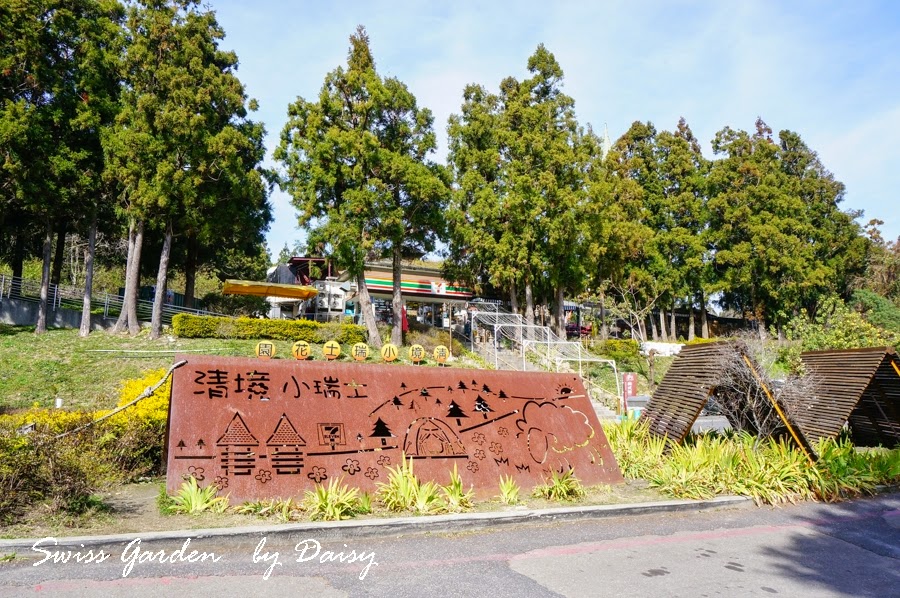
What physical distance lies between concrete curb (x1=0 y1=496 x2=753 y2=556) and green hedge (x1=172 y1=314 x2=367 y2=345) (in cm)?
1953

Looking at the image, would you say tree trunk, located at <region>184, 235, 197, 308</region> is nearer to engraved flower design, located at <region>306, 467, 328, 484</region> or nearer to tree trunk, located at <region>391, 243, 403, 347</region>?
tree trunk, located at <region>391, 243, 403, 347</region>

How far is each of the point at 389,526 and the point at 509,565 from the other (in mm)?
1532

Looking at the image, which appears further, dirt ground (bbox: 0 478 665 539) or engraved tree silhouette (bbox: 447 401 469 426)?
engraved tree silhouette (bbox: 447 401 469 426)

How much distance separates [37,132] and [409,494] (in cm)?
2272

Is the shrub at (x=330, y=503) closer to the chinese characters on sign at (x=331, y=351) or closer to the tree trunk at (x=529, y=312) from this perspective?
the chinese characters on sign at (x=331, y=351)

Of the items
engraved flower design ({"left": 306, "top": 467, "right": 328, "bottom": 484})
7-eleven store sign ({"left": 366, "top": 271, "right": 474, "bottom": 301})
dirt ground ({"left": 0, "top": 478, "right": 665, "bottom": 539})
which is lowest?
dirt ground ({"left": 0, "top": 478, "right": 665, "bottom": 539})

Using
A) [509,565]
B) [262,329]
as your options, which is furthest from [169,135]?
[509,565]

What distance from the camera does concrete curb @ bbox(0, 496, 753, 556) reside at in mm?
5809

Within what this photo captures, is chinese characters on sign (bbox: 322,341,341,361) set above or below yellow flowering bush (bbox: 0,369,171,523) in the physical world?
above

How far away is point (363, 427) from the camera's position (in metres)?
8.19

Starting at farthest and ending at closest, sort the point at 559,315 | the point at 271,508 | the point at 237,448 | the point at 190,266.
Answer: the point at 559,315
the point at 190,266
the point at 237,448
the point at 271,508

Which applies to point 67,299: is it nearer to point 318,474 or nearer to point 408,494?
point 318,474

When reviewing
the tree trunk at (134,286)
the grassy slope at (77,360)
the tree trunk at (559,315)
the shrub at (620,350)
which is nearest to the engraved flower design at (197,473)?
the grassy slope at (77,360)

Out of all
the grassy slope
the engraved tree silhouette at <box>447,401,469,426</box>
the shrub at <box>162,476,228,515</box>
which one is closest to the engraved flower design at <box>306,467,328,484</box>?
the shrub at <box>162,476,228,515</box>
